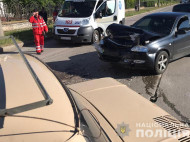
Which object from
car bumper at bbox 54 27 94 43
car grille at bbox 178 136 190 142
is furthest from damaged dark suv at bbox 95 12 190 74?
car grille at bbox 178 136 190 142

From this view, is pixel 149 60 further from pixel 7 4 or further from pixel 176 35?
pixel 7 4

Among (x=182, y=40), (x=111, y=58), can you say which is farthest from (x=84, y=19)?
A: (x=182, y=40)

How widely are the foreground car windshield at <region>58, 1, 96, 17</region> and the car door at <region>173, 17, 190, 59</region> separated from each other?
4.73 m

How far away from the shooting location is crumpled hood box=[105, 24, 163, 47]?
5633mm

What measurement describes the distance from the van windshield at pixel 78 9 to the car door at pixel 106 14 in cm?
42

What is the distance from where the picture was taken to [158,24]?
Answer: 21.9 ft

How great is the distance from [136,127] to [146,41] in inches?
154

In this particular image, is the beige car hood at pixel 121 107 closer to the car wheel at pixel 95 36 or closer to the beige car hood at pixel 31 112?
the beige car hood at pixel 31 112

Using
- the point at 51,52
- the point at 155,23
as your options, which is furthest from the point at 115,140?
the point at 51,52

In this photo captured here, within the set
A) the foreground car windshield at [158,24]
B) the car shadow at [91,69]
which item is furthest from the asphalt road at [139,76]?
the foreground car windshield at [158,24]

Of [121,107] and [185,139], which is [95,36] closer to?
[121,107]

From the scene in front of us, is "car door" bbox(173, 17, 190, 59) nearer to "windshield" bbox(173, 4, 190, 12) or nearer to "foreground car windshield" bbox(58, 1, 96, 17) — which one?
"foreground car windshield" bbox(58, 1, 96, 17)

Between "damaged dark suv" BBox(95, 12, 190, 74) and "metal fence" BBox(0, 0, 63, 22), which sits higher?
"metal fence" BBox(0, 0, 63, 22)

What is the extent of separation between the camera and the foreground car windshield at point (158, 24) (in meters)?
6.36
